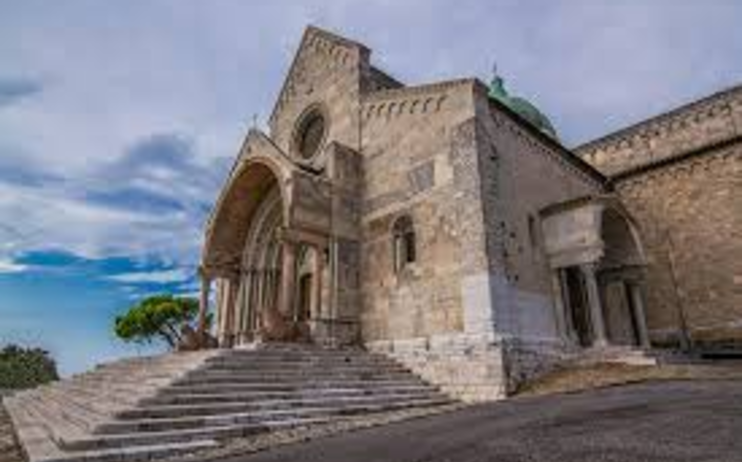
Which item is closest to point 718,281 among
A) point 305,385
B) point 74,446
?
point 305,385

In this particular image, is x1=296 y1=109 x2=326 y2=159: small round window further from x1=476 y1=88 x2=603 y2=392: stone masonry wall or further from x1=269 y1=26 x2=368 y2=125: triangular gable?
x1=476 y1=88 x2=603 y2=392: stone masonry wall

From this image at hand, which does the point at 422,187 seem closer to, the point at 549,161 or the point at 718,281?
the point at 549,161

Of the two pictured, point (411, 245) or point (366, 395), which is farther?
point (411, 245)

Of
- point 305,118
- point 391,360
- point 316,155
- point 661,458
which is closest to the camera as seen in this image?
point 661,458

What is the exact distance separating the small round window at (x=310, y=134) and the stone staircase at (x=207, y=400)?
938 centimetres

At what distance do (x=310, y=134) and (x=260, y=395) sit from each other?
43.4ft

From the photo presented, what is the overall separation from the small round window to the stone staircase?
9.38 meters

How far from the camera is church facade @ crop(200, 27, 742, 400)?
12422mm

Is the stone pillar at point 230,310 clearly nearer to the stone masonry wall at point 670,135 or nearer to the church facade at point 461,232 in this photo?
the church facade at point 461,232

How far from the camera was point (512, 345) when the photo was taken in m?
11.5

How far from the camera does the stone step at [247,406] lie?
698 centimetres

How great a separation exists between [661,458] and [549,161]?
1306 cm

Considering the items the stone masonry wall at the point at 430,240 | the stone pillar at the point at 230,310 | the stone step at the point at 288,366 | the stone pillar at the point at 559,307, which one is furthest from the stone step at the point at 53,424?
the stone pillar at the point at 559,307

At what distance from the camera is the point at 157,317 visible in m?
34.0
